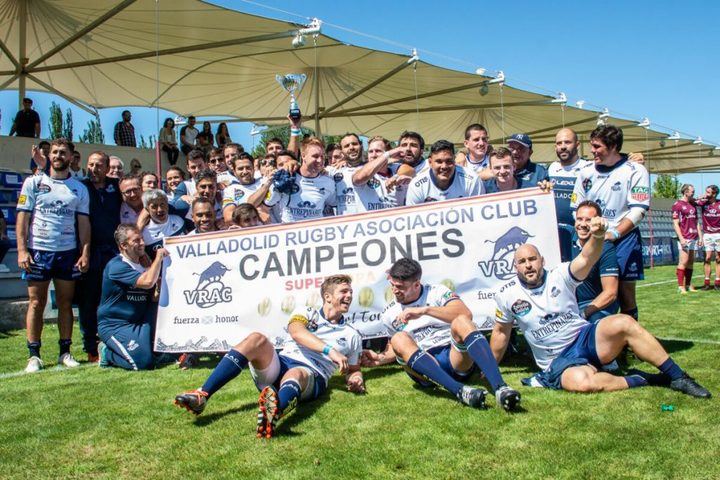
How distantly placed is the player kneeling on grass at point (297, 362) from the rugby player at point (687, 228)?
9.49m

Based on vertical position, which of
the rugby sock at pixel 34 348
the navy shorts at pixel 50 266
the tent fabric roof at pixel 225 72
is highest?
the tent fabric roof at pixel 225 72

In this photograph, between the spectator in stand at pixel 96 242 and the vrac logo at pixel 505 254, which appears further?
the spectator in stand at pixel 96 242

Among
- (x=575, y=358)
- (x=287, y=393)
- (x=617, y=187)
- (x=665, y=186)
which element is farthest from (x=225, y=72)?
(x=665, y=186)

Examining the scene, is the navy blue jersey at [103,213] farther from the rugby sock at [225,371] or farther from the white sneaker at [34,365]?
the rugby sock at [225,371]

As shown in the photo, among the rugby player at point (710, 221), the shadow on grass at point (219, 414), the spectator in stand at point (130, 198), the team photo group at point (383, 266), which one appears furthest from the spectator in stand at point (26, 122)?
the rugby player at point (710, 221)

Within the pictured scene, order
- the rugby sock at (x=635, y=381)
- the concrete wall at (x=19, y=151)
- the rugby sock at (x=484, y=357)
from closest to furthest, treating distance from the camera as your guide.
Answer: the rugby sock at (x=484, y=357) < the rugby sock at (x=635, y=381) < the concrete wall at (x=19, y=151)

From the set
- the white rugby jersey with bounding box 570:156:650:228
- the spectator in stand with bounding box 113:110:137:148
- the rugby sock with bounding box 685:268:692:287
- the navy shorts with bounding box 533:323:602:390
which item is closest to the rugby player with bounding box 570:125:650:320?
the white rugby jersey with bounding box 570:156:650:228

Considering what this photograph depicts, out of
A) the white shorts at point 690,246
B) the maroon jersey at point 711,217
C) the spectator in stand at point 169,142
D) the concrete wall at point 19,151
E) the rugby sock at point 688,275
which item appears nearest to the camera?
the rugby sock at point 688,275

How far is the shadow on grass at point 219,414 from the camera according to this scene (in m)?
4.16

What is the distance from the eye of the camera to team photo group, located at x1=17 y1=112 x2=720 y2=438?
170 inches

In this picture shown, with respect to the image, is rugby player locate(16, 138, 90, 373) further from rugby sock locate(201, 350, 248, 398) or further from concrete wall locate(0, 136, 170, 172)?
concrete wall locate(0, 136, 170, 172)

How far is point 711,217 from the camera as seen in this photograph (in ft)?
43.9

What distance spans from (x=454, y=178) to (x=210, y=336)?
2901 mm

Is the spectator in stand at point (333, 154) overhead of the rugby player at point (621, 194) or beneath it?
overhead
